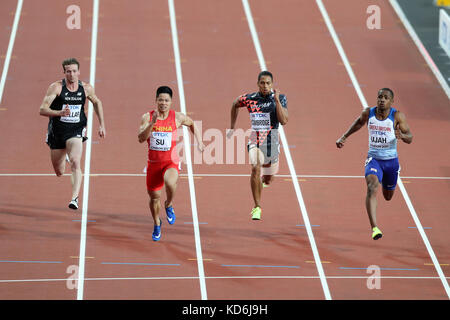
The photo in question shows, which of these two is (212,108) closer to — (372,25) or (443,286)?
(372,25)

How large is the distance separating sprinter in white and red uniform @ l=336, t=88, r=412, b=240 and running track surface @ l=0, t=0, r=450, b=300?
1.09 metres

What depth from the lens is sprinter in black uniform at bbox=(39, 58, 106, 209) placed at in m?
12.8

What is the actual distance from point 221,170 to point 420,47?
7.24m

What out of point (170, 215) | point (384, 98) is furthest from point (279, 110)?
point (170, 215)

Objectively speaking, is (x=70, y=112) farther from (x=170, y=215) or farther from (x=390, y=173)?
(x=390, y=173)

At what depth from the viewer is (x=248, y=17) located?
22484 millimetres

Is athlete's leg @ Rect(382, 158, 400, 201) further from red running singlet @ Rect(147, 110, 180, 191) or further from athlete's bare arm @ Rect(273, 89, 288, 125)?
red running singlet @ Rect(147, 110, 180, 191)

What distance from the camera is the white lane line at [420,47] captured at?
19.7 m

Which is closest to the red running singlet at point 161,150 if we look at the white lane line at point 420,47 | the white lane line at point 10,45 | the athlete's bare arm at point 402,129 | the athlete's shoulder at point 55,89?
the athlete's shoulder at point 55,89

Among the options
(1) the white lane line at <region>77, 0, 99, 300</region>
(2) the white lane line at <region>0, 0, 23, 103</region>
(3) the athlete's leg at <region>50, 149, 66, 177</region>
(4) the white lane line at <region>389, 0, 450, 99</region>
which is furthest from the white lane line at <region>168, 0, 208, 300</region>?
(4) the white lane line at <region>389, 0, 450, 99</region>

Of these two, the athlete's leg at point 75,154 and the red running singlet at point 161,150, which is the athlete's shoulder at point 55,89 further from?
the red running singlet at point 161,150

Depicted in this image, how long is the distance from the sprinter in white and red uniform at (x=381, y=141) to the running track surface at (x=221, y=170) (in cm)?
109

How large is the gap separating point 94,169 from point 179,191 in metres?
1.55

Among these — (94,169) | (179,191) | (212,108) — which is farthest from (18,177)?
(212,108)
